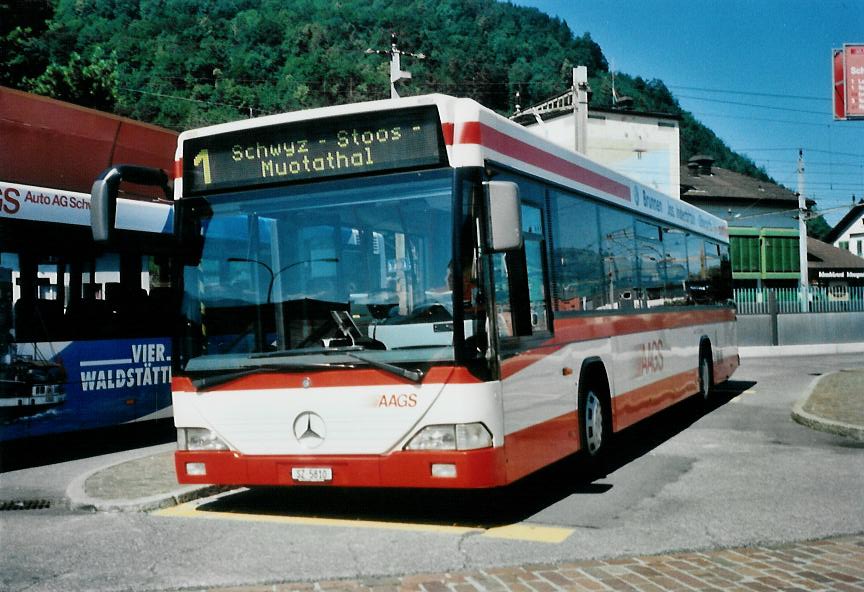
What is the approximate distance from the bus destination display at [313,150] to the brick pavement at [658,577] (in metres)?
2.92

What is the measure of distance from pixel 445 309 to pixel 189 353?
7.34 ft

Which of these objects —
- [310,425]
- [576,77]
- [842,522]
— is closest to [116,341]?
[310,425]

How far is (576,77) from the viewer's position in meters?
23.2

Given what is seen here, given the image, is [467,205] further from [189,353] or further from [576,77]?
[576,77]

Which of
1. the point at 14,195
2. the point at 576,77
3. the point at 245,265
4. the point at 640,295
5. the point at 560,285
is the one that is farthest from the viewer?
the point at 576,77

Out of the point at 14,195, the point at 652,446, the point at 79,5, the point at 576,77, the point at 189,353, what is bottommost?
the point at 652,446

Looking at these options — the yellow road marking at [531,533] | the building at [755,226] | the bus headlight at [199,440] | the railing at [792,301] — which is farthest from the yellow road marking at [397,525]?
the building at [755,226]

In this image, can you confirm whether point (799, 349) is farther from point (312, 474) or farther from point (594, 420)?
point (312, 474)

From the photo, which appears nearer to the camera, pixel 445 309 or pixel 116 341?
pixel 445 309

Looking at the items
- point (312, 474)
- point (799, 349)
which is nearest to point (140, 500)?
point (312, 474)

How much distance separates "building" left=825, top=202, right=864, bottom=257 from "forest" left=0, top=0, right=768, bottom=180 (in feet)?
75.4

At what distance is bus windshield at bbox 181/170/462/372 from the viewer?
6.75m

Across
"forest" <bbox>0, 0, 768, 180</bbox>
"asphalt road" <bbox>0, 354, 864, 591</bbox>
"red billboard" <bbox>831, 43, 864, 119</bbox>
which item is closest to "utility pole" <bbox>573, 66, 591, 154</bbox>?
"red billboard" <bbox>831, 43, 864, 119</bbox>

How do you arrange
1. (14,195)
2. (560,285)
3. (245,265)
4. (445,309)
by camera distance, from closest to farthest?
(445,309), (245,265), (560,285), (14,195)
